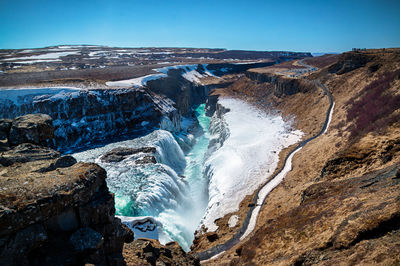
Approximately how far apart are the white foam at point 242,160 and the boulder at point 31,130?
14873 millimetres

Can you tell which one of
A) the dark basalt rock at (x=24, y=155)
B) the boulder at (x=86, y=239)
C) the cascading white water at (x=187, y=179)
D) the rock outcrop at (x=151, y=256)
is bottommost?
the cascading white water at (x=187, y=179)

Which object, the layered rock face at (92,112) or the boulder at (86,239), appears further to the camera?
the layered rock face at (92,112)

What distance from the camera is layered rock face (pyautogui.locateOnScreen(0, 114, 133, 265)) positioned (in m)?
7.39

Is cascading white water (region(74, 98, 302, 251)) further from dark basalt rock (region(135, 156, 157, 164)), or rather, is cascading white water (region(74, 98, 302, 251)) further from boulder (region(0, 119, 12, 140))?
boulder (region(0, 119, 12, 140))

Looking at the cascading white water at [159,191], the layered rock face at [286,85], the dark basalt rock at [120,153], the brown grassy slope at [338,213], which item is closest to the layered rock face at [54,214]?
the brown grassy slope at [338,213]

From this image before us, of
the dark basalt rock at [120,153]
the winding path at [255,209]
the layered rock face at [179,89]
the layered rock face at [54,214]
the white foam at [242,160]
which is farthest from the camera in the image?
the layered rock face at [179,89]

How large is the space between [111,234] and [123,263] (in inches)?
51.5

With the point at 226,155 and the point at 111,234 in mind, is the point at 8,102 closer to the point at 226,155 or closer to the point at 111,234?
the point at 226,155

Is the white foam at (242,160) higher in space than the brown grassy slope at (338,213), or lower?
lower

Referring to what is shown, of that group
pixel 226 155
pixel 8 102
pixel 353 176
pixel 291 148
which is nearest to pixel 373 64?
pixel 291 148

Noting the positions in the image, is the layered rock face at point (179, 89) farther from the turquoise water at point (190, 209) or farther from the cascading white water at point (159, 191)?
the cascading white water at point (159, 191)

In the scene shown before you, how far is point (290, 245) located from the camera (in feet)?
35.6

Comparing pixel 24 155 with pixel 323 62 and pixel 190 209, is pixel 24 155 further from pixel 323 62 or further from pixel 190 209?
pixel 323 62

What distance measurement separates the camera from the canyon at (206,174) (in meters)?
8.42
